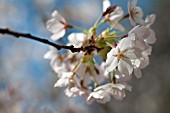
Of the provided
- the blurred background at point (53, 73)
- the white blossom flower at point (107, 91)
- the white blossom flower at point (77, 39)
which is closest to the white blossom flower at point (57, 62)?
the white blossom flower at point (77, 39)

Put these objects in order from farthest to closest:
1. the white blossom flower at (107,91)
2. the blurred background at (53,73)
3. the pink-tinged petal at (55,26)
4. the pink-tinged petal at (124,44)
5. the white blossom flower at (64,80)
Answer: the blurred background at (53,73) < the pink-tinged petal at (55,26) < the white blossom flower at (64,80) < the white blossom flower at (107,91) < the pink-tinged petal at (124,44)

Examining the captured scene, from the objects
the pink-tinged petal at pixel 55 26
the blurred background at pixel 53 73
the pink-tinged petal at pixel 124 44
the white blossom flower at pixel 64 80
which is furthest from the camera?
the blurred background at pixel 53 73

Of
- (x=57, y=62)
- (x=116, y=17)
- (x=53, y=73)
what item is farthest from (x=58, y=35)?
(x=53, y=73)

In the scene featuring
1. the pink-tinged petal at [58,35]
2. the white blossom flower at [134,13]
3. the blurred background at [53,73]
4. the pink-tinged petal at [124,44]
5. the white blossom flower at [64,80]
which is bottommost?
the pink-tinged petal at [124,44]

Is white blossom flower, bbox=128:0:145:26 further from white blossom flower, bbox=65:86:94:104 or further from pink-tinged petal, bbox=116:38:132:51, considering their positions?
white blossom flower, bbox=65:86:94:104

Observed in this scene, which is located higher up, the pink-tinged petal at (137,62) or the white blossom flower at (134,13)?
the white blossom flower at (134,13)

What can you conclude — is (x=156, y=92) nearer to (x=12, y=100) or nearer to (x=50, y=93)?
(x=50, y=93)

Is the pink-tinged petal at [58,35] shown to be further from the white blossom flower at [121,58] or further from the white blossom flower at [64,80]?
the white blossom flower at [121,58]
